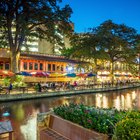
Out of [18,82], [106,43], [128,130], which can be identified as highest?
[106,43]

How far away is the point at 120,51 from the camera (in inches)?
1864

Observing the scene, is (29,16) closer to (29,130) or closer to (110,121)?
(29,130)

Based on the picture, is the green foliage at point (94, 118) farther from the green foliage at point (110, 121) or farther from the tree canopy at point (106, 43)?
the tree canopy at point (106, 43)

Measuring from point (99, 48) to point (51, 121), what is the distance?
127 ft

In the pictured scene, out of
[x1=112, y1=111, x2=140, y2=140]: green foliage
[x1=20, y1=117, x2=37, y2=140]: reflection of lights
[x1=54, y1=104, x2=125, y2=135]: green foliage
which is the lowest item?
[x1=20, y1=117, x2=37, y2=140]: reflection of lights

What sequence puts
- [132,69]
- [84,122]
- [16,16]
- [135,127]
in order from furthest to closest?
[132,69] → [16,16] → [84,122] → [135,127]

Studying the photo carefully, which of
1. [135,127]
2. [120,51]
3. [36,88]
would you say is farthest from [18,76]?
[135,127]

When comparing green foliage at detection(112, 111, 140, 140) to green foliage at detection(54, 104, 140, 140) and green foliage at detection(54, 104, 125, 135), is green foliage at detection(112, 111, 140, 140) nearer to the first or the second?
green foliage at detection(54, 104, 140, 140)

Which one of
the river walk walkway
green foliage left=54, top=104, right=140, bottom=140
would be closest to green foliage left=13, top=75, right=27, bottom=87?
the river walk walkway

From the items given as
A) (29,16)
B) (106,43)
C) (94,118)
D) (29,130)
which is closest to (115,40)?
(106,43)

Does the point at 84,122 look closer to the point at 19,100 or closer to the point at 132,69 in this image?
the point at 19,100

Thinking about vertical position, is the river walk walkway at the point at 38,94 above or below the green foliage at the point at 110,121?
below

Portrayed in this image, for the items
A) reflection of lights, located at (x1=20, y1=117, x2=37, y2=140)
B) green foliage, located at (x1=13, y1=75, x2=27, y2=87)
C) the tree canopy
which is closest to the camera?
reflection of lights, located at (x1=20, y1=117, x2=37, y2=140)

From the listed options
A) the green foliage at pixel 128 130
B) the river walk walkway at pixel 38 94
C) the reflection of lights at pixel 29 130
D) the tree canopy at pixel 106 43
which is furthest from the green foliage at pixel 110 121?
the tree canopy at pixel 106 43
